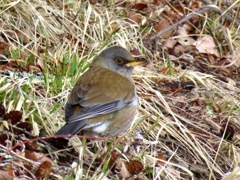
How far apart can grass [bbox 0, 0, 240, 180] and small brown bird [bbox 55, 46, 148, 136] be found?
157 mm

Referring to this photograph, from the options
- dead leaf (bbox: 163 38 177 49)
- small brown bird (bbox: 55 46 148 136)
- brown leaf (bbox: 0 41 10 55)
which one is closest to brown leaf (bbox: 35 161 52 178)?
small brown bird (bbox: 55 46 148 136)

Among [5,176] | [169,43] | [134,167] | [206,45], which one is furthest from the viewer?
[206,45]

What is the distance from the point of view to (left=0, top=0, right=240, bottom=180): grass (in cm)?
541

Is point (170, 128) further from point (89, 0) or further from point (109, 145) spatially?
point (89, 0)

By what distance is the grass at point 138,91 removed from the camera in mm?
5414

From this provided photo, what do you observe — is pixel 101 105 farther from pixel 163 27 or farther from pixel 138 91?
pixel 163 27

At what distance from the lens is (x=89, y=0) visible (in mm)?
8266

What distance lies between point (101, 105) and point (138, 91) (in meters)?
1.43

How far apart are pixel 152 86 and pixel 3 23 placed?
178 centimetres

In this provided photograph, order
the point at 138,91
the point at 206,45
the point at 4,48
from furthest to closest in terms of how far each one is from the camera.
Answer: the point at 206,45
the point at 4,48
the point at 138,91

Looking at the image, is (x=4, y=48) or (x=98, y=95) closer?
(x=98, y=95)

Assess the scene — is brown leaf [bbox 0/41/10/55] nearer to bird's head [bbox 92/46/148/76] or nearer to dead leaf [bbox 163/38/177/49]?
bird's head [bbox 92/46/148/76]

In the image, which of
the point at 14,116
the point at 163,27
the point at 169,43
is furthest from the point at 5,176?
the point at 163,27

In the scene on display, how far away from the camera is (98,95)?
532 centimetres
